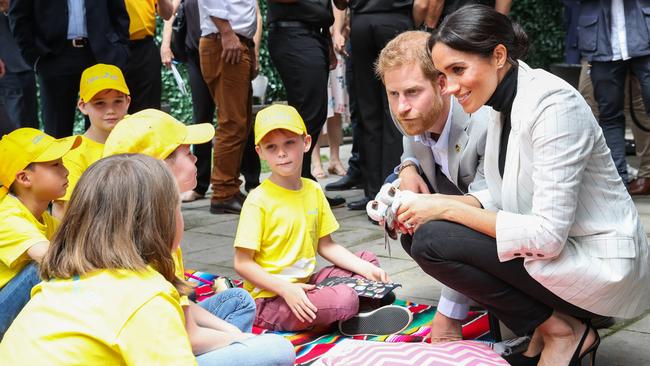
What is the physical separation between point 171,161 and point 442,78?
103cm

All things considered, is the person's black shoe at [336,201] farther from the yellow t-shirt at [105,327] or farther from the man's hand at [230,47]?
the yellow t-shirt at [105,327]

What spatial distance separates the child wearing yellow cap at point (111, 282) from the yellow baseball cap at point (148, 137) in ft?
3.58

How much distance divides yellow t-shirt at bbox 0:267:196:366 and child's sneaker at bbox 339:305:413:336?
4.88 ft

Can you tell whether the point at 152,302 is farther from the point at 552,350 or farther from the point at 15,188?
the point at 15,188

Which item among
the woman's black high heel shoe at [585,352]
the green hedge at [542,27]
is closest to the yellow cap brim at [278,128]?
the woman's black high heel shoe at [585,352]

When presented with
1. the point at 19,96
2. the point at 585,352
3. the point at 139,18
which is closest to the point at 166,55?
the point at 19,96

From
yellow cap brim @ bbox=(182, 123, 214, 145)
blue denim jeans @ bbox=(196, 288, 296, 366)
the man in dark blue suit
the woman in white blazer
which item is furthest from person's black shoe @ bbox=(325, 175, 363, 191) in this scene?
blue denim jeans @ bbox=(196, 288, 296, 366)

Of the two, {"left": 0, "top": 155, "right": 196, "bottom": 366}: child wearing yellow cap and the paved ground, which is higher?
{"left": 0, "top": 155, "right": 196, "bottom": 366}: child wearing yellow cap

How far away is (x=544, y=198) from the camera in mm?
2412

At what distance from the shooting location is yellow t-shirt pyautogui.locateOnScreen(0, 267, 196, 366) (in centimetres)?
180

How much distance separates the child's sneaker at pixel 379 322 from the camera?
322 centimetres

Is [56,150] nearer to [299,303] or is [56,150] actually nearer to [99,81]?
[99,81]

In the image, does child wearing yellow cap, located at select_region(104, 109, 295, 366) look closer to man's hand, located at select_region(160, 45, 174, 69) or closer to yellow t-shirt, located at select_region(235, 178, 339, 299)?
yellow t-shirt, located at select_region(235, 178, 339, 299)

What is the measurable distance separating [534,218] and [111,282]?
119cm
